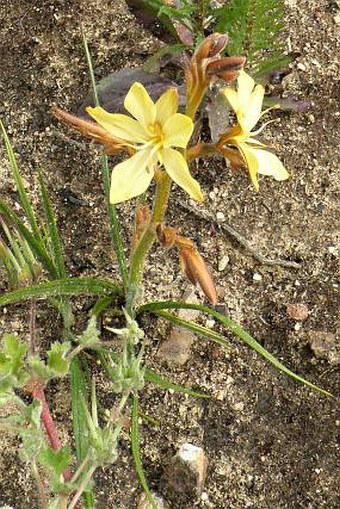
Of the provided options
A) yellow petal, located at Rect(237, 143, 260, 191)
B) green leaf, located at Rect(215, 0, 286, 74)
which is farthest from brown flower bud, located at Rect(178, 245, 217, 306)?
green leaf, located at Rect(215, 0, 286, 74)

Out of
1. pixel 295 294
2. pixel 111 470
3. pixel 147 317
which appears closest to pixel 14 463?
pixel 111 470

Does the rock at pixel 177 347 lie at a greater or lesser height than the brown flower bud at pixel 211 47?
lesser

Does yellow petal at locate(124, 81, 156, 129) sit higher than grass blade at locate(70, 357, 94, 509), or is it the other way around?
yellow petal at locate(124, 81, 156, 129)

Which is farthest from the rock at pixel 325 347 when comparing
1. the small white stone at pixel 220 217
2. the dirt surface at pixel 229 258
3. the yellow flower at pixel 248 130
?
the yellow flower at pixel 248 130

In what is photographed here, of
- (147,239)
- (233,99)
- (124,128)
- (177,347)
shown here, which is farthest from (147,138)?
(177,347)

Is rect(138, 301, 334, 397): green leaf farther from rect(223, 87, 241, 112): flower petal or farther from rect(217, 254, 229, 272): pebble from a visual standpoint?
rect(223, 87, 241, 112): flower petal

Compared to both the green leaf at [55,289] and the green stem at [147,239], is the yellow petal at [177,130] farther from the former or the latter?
the green leaf at [55,289]

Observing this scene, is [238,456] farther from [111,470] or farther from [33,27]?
[33,27]
